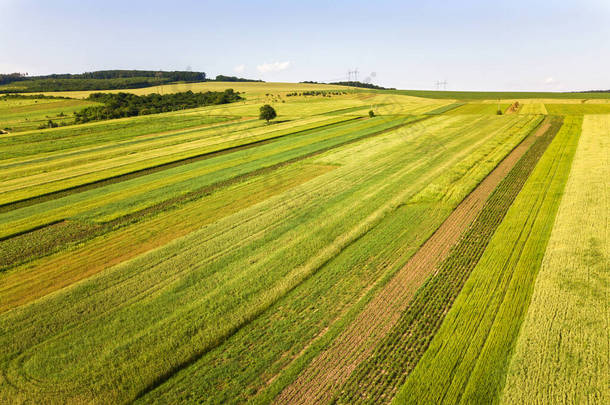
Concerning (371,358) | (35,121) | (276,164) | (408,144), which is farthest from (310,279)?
(35,121)

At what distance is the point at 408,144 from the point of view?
45969 millimetres

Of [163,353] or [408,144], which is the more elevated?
[408,144]

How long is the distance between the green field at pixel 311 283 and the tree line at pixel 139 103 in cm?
4722

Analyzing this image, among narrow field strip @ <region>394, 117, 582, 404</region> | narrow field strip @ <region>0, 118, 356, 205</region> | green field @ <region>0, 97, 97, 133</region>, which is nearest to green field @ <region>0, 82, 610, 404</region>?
narrow field strip @ <region>394, 117, 582, 404</region>

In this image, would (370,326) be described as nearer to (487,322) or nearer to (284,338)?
(284,338)

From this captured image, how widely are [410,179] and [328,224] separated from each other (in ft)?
39.6

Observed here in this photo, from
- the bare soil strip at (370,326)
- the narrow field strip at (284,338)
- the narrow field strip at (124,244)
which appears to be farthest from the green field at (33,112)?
the bare soil strip at (370,326)

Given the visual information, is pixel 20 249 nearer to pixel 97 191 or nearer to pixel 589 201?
pixel 97 191

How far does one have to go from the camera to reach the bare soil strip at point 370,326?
10376 mm

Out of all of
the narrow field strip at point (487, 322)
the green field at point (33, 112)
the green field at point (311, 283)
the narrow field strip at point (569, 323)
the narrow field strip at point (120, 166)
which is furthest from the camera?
the green field at point (33, 112)

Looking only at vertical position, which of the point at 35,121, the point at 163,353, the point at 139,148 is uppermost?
the point at 35,121

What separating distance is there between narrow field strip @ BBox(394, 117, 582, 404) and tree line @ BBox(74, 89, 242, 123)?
267 ft

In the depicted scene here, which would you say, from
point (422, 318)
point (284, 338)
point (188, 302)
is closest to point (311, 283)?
point (284, 338)

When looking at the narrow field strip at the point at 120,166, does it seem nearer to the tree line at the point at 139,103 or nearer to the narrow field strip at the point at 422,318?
the narrow field strip at the point at 422,318
